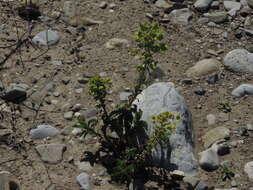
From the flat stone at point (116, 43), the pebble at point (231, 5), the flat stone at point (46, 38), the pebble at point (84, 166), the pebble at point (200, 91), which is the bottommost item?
the pebble at point (84, 166)

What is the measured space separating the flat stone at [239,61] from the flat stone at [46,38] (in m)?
2.16

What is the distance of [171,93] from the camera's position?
505 cm

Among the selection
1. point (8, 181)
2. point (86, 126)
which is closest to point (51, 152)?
point (86, 126)

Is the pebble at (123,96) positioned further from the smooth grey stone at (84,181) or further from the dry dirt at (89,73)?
the smooth grey stone at (84,181)

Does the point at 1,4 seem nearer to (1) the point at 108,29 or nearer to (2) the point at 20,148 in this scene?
(1) the point at 108,29

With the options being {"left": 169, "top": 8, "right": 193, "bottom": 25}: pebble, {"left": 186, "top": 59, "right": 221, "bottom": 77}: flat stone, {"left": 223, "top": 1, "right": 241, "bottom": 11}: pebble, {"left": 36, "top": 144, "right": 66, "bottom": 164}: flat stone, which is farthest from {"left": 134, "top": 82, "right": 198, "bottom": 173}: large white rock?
{"left": 223, "top": 1, "right": 241, "bottom": 11}: pebble

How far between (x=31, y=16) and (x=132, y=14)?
135 centimetres

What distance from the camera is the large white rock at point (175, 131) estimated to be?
4.69 meters

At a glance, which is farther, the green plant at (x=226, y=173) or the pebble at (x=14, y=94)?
the pebble at (x=14, y=94)

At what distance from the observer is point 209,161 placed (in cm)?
470

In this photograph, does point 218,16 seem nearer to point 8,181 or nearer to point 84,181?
point 84,181

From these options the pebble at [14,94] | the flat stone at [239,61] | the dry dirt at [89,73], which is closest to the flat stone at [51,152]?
the dry dirt at [89,73]

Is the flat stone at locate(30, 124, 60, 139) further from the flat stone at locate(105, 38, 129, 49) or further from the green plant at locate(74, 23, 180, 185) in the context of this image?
the flat stone at locate(105, 38, 129, 49)

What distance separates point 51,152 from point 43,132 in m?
0.28
